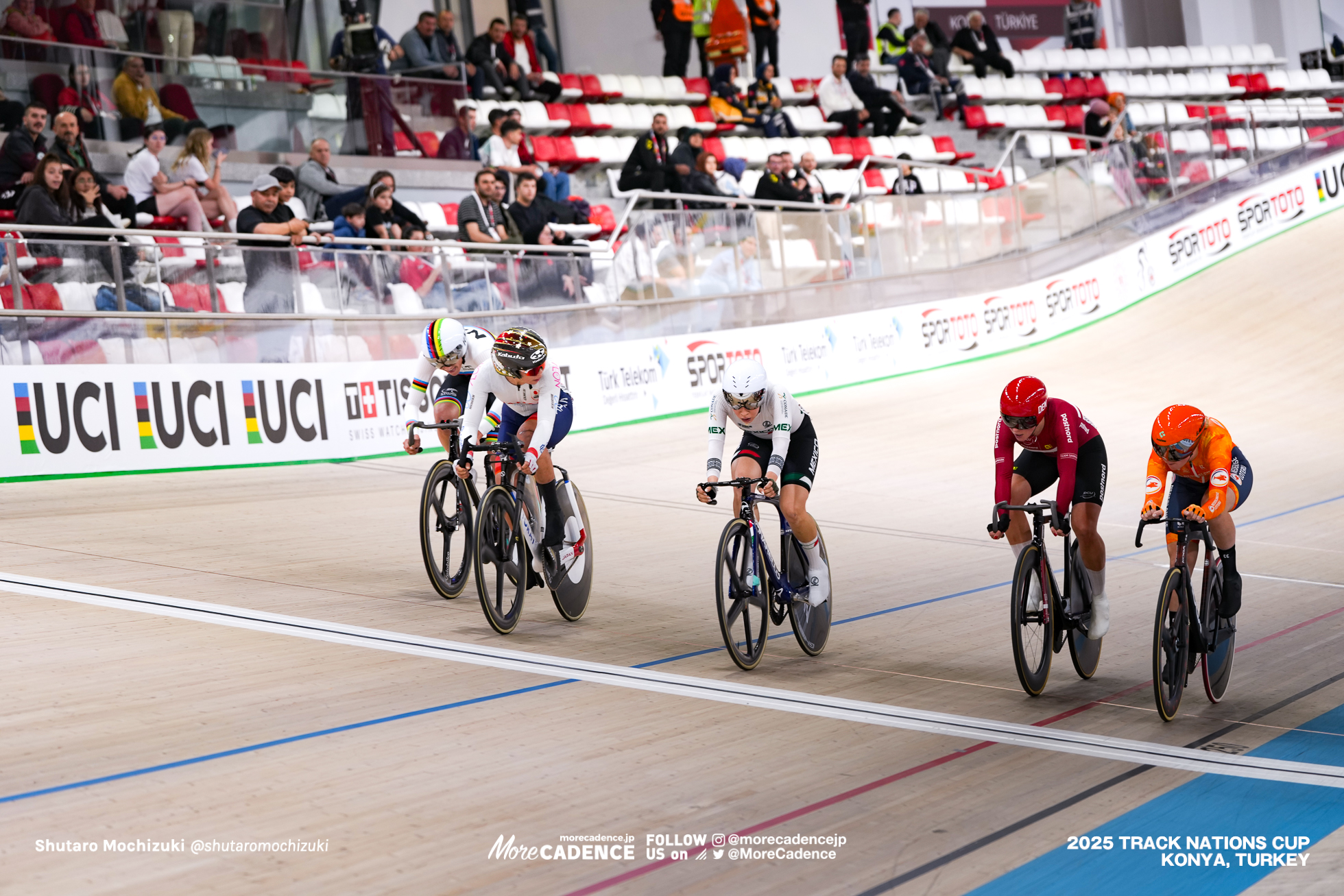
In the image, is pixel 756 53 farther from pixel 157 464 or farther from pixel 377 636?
pixel 377 636

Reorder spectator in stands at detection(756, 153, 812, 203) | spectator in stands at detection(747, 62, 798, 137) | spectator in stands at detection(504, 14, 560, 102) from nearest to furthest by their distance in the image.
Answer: spectator in stands at detection(756, 153, 812, 203)
spectator in stands at detection(504, 14, 560, 102)
spectator in stands at detection(747, 62, 798, 137)

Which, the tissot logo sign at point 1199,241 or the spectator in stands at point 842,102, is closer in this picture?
the tissot logo sign at point 1199,241

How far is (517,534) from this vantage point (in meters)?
5.74

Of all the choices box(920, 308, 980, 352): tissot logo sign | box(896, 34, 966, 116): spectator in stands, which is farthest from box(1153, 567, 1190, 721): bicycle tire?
box(896, 34, 966, 116): spectator in stands

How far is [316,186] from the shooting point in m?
A: 12.1

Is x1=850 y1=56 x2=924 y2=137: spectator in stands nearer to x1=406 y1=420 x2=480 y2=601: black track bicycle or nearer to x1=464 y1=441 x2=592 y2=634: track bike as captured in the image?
x1=406 y1=420 x2=480 y2=601: black track bicycle

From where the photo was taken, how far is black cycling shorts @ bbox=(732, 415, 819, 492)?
5574 mm

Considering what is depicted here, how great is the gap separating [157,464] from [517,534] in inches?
186

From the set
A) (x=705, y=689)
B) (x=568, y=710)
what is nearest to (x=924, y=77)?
(x=705, y=689)

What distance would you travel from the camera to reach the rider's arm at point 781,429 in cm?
533

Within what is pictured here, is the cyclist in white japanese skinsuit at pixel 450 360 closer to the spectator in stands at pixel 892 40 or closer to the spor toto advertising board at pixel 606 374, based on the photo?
the spor toto advertising board at pixel 606 374

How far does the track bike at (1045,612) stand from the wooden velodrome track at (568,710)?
143 millimetres

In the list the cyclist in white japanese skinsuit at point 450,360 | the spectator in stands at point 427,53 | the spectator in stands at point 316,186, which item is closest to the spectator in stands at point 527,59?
the spectator in stands at point 427,53

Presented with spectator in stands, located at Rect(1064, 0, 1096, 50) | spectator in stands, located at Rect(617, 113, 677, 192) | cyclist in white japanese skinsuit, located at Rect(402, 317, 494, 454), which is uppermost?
spectator in stands, located at Rect(1064, 0, 1096, 50)
